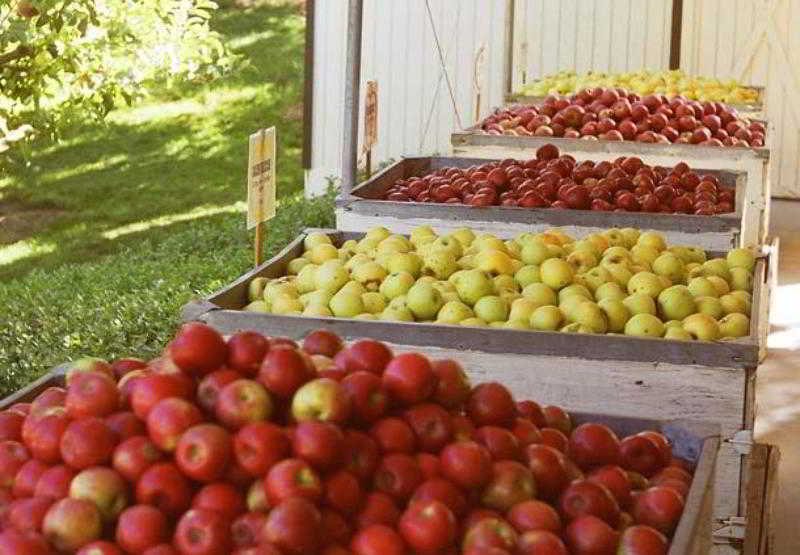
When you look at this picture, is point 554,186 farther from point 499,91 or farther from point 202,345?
point 499,91

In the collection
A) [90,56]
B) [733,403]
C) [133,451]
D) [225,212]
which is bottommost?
[225,212]

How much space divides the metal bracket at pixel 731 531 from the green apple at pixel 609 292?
666 mm

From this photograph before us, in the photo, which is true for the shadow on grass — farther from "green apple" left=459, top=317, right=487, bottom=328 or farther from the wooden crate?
"green apple" left=459, top=317, right=487, bottom=328

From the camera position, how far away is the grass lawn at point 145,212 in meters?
5.06

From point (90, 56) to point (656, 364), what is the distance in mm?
3116

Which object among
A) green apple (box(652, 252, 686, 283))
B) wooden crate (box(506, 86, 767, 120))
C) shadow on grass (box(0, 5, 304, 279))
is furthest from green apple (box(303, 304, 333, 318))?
shadow on grass (box(0, 5, 304, 279))

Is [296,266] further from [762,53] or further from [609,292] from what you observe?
[762,53]

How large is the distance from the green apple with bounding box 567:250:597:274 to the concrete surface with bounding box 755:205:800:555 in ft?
3.31

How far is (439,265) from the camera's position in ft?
12.1

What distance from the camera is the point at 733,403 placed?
300 cm

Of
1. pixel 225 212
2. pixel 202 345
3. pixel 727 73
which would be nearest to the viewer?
pixel 202 345

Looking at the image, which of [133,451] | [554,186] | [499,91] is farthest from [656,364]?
[499,91]

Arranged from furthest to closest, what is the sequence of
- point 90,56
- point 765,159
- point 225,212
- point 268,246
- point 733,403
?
point 225,212, point 268,246, point 765,159, point 90,56, point 733,403

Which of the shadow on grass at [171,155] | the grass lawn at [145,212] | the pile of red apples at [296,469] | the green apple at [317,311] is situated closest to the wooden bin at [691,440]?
the pile of red apples at [296,469]
